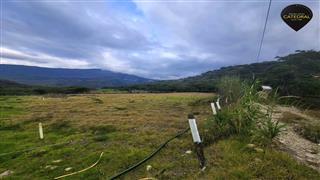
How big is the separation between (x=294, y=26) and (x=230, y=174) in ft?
18.3

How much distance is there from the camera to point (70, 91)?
10175cm

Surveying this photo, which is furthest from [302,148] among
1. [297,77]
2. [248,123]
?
[297,77]

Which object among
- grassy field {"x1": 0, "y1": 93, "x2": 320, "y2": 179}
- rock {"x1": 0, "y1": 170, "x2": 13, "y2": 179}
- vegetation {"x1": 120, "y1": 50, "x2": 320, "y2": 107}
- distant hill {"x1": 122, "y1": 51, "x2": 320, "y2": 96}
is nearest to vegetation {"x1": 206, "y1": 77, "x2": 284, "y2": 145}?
grassy field {"x1": 0, "y1": 93, "x2": 320, "y2": 179}

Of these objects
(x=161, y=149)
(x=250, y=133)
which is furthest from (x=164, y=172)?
(x=250, y=133)

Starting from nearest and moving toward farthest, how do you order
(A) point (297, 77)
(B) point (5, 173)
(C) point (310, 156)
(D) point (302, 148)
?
1. (C) point (310, 156)
2. (D) point (302, 148)
3. (B) point (5, 173)
4. (A) point (297, 77)

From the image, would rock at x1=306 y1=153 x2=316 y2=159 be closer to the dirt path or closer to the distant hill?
the dirt path

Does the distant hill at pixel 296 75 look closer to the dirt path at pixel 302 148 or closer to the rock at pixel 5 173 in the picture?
the dirt path at pixel 302 148

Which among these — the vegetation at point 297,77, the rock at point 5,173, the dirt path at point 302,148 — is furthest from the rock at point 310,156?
the rock at point 5,173

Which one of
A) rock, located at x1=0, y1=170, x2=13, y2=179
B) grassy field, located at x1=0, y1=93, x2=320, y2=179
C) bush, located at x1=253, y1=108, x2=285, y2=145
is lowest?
rock, located at x1=0, y1=170, x2=13, y2=179

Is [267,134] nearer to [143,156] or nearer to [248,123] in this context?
[248,123]

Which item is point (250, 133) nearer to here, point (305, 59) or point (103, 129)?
point (103, 129)

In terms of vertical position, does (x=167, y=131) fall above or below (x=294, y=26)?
below

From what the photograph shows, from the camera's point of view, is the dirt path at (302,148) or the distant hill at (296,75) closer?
the dirt path at (302,148)

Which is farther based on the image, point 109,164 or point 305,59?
point 305,59
